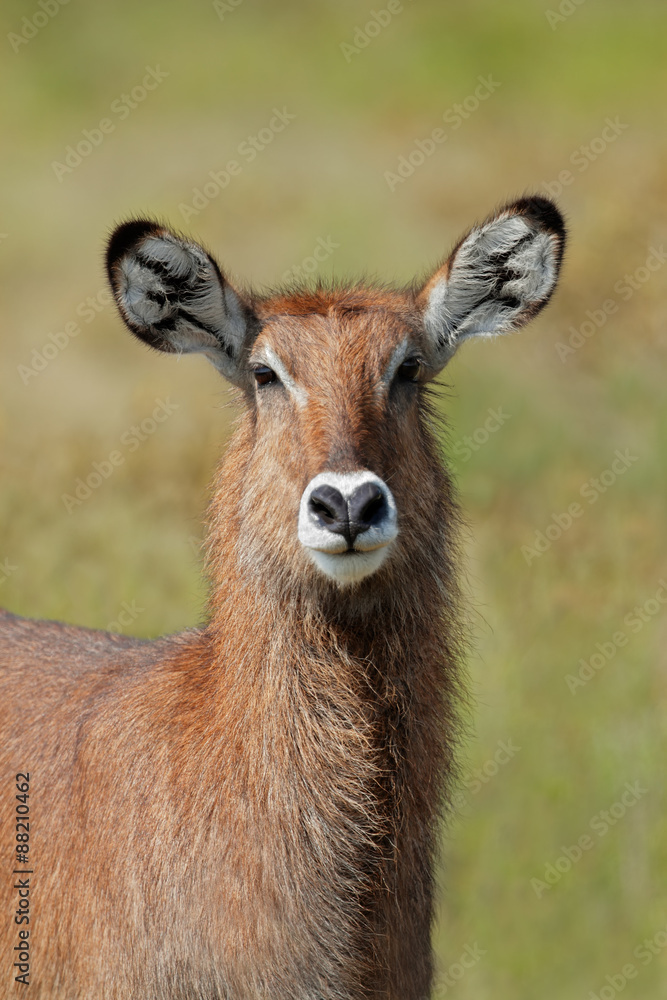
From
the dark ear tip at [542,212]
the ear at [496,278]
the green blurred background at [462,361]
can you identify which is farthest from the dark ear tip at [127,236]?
the green blurred background at [462,361]

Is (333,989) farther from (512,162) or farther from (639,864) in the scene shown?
(512,162)

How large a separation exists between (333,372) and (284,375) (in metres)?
0.22

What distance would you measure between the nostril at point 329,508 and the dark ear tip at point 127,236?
4.34ft

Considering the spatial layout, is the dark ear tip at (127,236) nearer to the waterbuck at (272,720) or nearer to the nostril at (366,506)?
the waterbuck at (272,720)

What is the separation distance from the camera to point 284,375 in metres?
4.82

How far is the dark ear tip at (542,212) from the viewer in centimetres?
523

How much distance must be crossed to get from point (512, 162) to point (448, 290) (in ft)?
47.1

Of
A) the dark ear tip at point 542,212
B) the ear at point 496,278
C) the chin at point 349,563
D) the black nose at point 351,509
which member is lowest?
the chin at point 349,563

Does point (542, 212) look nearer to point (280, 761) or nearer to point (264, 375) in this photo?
point (264, 375)

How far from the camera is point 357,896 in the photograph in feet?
14.9

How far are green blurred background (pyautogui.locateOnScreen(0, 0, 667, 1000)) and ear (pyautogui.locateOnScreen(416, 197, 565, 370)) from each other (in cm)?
129

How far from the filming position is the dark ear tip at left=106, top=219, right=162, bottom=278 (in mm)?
4773

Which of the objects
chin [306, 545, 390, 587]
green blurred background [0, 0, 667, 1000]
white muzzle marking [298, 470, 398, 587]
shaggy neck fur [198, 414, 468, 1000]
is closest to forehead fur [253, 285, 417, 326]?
shaggy neck fur [198, 414, 468, 1000]

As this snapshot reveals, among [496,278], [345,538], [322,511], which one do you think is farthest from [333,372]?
[496,278]
